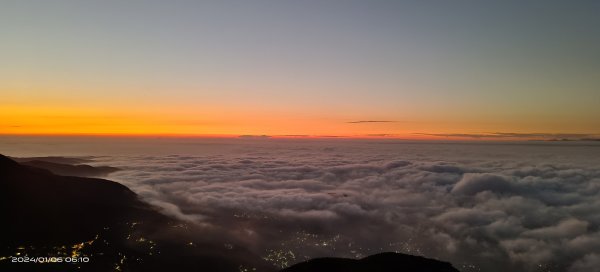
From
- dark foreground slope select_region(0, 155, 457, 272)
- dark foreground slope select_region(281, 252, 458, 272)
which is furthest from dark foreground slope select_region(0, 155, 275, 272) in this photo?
dark foreground slope select_region(281, 252, 458, 272)

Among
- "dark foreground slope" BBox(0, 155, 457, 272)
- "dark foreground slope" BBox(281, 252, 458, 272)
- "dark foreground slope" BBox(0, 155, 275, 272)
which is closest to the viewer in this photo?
"dark foreground slope" BBox(281, 252, 458, 272)

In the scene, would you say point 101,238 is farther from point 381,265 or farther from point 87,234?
point 381,265

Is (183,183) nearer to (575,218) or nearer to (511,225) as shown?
(511,225)

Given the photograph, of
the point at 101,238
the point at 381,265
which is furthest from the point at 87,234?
the point at 381,265

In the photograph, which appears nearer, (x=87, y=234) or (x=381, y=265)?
(x=381, y=265)

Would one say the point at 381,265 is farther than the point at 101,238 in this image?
No

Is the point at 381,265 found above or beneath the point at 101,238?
above

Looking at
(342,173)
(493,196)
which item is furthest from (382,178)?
(493,196)

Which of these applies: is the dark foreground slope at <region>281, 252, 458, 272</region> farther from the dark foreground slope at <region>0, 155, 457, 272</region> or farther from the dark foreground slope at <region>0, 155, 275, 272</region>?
the dark foreground slope at <region>0, 155, 275, 272</region>

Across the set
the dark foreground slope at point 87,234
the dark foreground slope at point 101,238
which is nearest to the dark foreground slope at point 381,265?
the dark foreground slope at point 101,238
